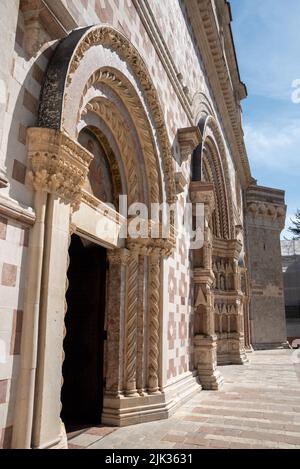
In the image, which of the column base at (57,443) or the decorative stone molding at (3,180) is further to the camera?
the column base at (57,443)

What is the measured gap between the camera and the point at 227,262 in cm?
1373

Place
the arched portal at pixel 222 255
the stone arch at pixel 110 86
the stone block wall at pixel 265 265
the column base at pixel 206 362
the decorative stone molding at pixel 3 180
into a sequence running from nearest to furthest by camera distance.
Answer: the decorative stone molding at pixel 3 180 → the stone arch at pixel 110 86 → the column base at pixel 206 362 → the arched portal at pixel 222 255 → the stone block wall at pixel 265 265

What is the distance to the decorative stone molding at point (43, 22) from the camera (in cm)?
337

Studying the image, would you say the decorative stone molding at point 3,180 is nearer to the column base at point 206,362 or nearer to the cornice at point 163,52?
the cornice at point 163,52

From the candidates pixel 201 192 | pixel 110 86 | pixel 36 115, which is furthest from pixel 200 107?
pixel 36 115

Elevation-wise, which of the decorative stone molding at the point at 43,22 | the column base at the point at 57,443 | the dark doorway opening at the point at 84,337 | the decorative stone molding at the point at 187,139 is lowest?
Result: the column base at the point at 57,443

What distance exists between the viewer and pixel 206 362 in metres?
8.26

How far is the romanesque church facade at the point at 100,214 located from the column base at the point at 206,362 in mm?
27

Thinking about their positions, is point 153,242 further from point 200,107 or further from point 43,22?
point 200,107

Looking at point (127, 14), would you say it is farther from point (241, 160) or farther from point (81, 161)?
point (241, 160)

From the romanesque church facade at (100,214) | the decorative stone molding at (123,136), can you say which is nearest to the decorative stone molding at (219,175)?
the romanesque church facade at (100,214)

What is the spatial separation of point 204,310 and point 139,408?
3612 millimetres

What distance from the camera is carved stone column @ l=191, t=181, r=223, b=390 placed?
324 inches

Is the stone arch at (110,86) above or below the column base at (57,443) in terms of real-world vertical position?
Answer: above
